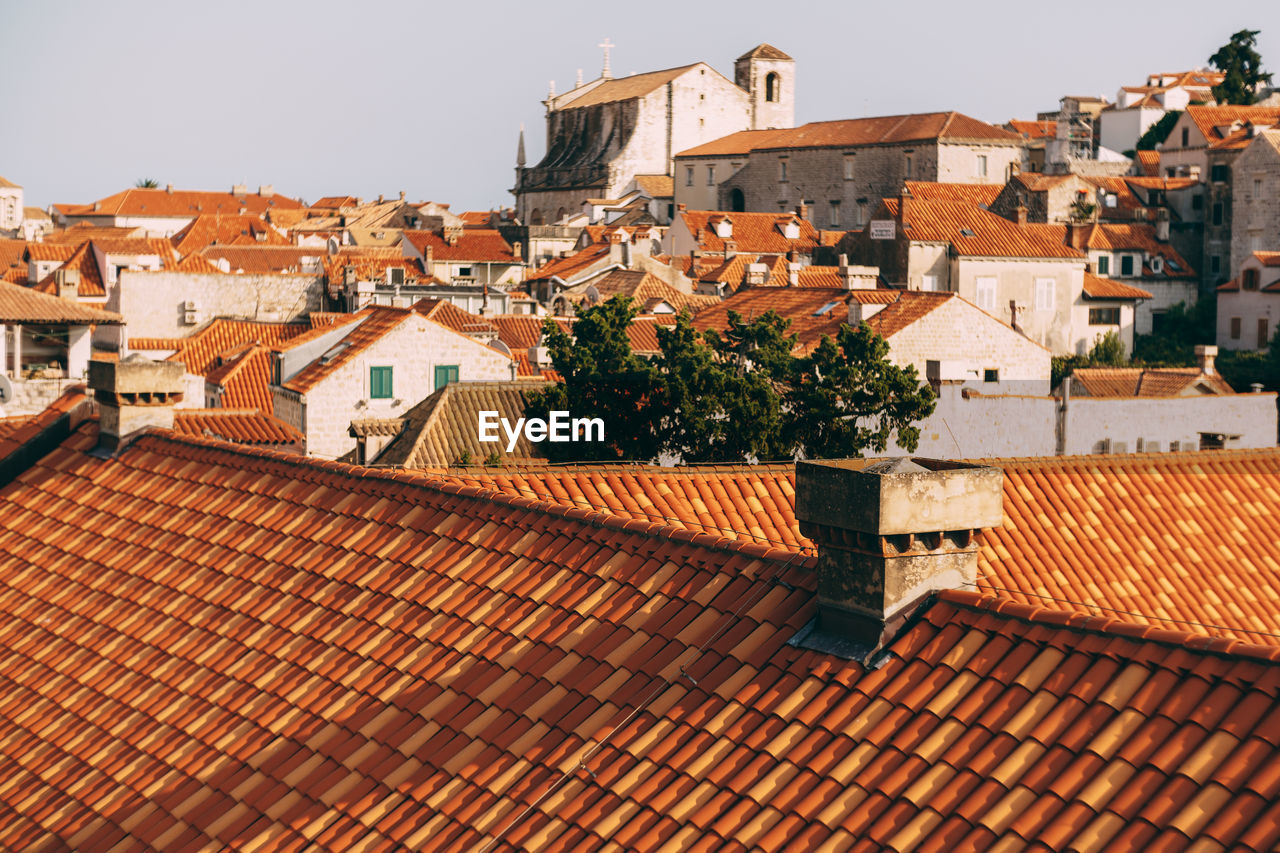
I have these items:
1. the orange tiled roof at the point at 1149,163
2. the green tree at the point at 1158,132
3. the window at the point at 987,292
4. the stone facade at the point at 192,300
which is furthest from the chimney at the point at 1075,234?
the stone facade at the point at 192,300

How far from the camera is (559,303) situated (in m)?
62.6

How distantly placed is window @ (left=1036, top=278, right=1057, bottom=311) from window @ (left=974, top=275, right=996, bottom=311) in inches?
72.6

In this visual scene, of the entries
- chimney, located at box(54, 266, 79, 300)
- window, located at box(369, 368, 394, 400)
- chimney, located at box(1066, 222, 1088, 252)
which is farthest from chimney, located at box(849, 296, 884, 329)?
chimney, located at box(54, 266, 79, 300)

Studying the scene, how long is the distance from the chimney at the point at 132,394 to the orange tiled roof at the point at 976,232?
165 ft

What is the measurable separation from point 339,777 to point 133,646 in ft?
9.18

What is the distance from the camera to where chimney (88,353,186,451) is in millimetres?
13268

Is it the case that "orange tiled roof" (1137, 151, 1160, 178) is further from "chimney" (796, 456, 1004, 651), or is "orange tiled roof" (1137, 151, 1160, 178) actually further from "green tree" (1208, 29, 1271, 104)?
"chimney" (796, 456, 1004, 651)

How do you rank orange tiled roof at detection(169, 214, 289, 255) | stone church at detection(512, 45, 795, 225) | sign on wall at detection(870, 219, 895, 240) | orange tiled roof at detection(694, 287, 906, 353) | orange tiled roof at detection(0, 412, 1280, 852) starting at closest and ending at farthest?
orange tiled roof at detection(0, 412, 1280, 852) < orange tiled roof at detection(694, 287, 906, 353) < sign on wall at detection(870, 219, 895, 240) < orange tiled roof at detection(169, 214, 289, 255) < stone church at detection(512, 45, 795, 225)

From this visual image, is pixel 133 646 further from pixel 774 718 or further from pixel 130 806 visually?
pixel 774 718

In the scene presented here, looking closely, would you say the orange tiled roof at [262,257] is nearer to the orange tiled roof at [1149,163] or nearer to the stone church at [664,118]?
the stone church at [664,118]

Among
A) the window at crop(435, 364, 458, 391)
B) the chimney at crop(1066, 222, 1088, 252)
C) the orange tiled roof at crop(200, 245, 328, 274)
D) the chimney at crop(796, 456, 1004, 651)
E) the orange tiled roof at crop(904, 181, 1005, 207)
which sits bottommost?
the window at crop(435, 364, 458, 391)

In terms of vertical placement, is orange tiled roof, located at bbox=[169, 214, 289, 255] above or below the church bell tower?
below

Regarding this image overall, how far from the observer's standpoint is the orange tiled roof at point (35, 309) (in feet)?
106

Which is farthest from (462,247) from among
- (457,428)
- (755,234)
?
(457,428)
